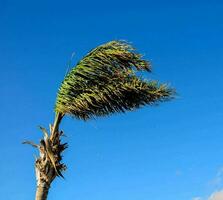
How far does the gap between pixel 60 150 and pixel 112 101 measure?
7.27ft

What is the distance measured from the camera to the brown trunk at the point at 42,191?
1825 centimetres

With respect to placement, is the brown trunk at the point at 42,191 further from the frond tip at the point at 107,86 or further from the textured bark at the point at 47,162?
the frond tip at the point at 107,86

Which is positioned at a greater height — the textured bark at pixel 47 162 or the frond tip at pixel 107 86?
the frond tip at pixel 107 86

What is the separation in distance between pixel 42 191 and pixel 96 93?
3.38 m

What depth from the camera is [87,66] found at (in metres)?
19.2

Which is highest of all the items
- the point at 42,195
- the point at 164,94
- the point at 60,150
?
the point at 164,94

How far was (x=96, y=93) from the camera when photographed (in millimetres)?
18766

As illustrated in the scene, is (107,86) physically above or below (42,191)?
above

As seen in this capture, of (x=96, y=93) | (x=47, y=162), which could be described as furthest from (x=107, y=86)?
(x=47, y=162)

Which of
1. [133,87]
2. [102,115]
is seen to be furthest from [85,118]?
[133,87]

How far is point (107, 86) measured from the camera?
18875 mm

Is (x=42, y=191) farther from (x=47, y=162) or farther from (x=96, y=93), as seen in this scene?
(x=96, y=93)

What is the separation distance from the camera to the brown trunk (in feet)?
59.9

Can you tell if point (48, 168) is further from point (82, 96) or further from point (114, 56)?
point (114, 56)
